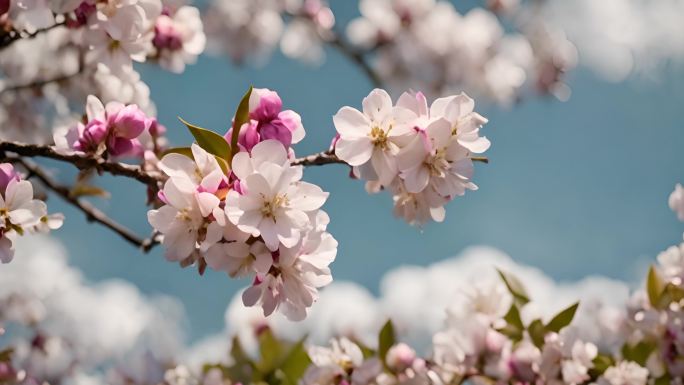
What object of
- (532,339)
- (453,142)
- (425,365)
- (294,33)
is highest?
(453,142)

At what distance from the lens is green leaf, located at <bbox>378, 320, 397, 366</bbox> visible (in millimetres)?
2199

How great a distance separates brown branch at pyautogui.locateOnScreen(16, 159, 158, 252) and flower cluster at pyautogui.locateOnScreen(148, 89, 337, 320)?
30.6 inches

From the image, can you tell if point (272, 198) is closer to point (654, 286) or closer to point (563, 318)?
point (563, 318)

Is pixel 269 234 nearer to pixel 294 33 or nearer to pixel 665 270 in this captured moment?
pixel 665 270

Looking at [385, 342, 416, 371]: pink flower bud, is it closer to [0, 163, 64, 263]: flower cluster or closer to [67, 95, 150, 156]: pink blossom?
[67, 95, 150, 156]: pink blossom

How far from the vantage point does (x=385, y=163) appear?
1292 millimetres

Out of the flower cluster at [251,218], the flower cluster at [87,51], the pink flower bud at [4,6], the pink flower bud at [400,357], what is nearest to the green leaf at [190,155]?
the flower cluster at [251,218]

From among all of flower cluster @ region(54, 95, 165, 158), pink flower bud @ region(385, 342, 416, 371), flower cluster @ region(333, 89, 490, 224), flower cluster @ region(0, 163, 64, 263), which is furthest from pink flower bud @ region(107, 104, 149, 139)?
pink flower bud @ region(385, 342, 416, 371)

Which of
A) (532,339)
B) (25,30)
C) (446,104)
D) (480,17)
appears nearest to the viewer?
(446,104)

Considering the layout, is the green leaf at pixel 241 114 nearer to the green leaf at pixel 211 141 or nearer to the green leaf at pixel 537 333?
the green leaf at pixel 211 141

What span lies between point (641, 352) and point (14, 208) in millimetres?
1695

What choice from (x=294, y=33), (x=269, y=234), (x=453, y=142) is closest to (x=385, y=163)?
(x=453, y=142)

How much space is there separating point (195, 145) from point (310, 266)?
26 centimetres

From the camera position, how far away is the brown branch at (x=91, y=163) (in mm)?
1370
